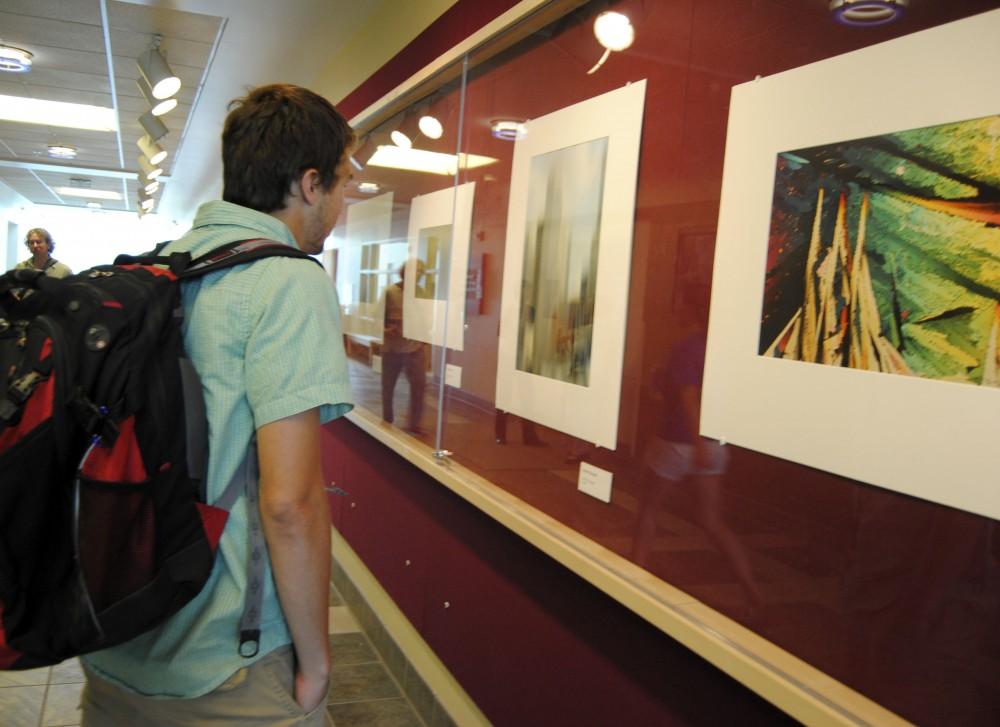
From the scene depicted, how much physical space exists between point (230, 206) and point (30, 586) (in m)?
0.68

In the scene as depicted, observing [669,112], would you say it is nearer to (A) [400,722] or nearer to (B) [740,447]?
(B) [740,447]

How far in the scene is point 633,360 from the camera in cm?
196

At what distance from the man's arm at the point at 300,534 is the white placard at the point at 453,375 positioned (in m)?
1.69

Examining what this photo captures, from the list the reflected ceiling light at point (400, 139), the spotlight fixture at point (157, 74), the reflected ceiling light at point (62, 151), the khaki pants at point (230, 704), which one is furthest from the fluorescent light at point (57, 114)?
the khaki pants at point (230, 704)

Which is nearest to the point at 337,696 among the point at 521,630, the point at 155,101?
the point at 521,630

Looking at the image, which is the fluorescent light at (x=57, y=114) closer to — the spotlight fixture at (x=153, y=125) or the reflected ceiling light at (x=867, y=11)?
the spotlight fixture at (x=153, y=125)

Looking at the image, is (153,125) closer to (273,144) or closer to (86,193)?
(273,144)

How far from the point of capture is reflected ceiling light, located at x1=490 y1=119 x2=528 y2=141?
2.59 m

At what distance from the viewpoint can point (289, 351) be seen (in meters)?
1.26

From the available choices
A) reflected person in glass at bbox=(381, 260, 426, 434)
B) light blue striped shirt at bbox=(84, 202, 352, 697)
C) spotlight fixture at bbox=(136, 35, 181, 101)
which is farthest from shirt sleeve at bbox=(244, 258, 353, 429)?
spotlight fixture at bbox=(136, 35, 181, 101)

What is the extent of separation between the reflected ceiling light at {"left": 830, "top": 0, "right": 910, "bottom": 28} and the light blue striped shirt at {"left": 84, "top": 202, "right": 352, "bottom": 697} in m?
1.02

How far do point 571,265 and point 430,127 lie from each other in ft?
5.20

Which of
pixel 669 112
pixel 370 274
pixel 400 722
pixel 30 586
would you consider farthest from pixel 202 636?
pixel 370 274

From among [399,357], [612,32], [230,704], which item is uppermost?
[612,32]
